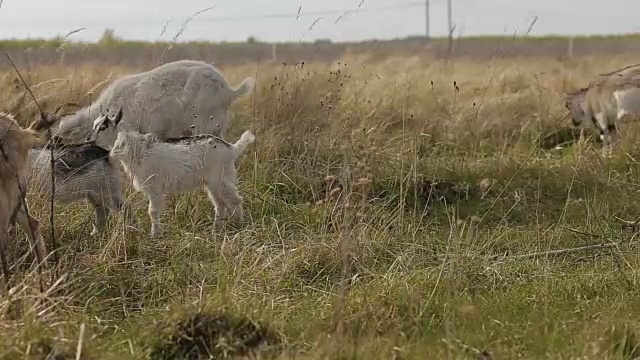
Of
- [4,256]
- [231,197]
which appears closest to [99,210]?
[231,197]

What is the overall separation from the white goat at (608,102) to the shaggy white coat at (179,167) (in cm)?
551

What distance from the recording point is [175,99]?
8.30m

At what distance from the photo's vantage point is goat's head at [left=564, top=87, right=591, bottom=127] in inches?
419

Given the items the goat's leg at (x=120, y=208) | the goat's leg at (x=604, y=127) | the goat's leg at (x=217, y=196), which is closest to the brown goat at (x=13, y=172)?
the goat's leg at (x=120, y=208)

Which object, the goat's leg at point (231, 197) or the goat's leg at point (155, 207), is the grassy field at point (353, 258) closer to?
the goat's leg at point (155, 207)

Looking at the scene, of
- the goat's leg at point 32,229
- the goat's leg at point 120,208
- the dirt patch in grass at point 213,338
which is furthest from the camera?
the goat's leg at point 120,208

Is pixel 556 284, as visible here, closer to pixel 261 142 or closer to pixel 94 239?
pixel 94 239

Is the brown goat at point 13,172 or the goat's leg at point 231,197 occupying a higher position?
the brown goat at point 13,172

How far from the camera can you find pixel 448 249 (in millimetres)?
5180

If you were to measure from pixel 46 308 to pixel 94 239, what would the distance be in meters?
1.41

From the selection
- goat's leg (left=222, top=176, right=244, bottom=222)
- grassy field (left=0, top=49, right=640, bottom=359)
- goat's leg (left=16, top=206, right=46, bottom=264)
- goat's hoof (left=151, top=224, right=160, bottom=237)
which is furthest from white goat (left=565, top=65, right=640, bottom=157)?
goat's leg (left=16, top=206, right=46, bottom=264)

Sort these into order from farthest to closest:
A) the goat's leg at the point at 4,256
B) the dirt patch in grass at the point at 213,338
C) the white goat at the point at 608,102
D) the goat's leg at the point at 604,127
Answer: the white goat at the point at 608,102, the goat's leg at the point at 604,127, the goat's leg at the point at 4,256, the dirt patch in grass at the point at 213,338

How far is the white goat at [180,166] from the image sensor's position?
643 centimetres

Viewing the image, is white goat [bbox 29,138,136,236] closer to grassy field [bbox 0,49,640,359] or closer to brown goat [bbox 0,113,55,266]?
grassy field [bbox 0,49,640,359]
